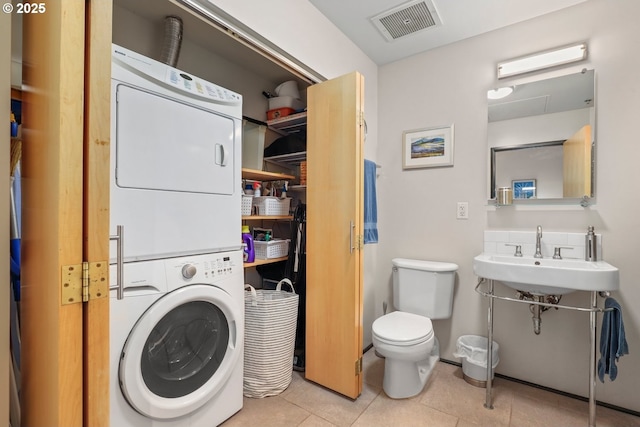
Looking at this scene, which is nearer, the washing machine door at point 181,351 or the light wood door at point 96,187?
the light wood door at point 96,187

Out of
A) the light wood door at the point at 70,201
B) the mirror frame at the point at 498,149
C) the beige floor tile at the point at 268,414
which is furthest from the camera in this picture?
the mirror frame at the point at 498,149

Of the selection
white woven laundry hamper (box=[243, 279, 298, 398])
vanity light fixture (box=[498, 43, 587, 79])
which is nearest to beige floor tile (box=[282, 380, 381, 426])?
white woven laundry hamper (box=[243, 279, 298, 398])

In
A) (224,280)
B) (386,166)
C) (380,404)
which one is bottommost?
(380,404)

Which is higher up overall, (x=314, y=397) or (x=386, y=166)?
(x=386, y=166)

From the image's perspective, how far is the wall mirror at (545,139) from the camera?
183 centimetres

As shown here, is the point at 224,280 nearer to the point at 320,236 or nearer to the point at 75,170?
the point at 320,236

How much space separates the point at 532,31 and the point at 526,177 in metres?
0.98

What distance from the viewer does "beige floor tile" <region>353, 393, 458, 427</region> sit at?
62.6 inches

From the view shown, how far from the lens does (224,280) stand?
148cm

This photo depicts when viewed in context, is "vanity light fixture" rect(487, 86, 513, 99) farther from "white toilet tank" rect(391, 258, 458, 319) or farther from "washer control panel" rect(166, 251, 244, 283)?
"washer control panel" rect(166, 251, 244, 283)

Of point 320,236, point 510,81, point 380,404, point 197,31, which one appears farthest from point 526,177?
point 197,31

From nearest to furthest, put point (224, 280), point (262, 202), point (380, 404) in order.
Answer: point (224, 280) → point (380, 404) → point (262, 202)

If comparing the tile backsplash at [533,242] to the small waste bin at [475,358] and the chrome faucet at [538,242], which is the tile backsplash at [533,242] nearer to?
the chrome faucet at [538,242]

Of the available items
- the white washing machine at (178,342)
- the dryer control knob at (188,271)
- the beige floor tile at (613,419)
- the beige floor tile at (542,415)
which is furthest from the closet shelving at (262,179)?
the beige floor tile at (613,419)
